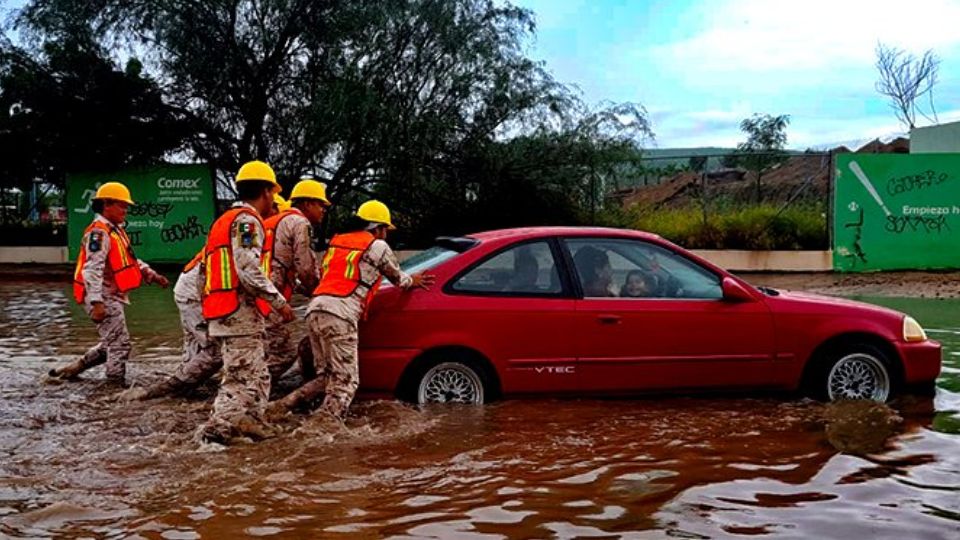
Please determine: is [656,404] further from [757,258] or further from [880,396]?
[757,258]

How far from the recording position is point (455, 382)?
6.95 m

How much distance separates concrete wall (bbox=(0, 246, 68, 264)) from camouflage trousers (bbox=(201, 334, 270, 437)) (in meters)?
19.9

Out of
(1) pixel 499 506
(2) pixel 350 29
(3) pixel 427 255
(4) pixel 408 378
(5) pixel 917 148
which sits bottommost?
(1) pixel 499 506

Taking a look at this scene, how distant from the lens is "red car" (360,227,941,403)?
22.5 ft

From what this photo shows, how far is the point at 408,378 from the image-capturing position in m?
6.85

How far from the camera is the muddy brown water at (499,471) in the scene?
461cm

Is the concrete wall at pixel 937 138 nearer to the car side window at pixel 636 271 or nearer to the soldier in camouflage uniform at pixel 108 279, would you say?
the car side window at pixel 636 271

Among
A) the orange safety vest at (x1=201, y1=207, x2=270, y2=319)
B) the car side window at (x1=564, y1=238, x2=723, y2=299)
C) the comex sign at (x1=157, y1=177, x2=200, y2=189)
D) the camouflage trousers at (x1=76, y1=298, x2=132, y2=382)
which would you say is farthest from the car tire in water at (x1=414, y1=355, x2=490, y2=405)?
the comex sign at (x1=157, y1=177, x2=200, y2=189)

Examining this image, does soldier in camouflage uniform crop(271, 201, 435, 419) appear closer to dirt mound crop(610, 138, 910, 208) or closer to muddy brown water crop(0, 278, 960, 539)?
muddy brown water crop(0, 278, 960, 539)

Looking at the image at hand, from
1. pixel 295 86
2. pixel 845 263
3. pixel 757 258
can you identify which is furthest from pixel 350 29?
pixel 845 263

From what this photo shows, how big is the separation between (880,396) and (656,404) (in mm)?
1711

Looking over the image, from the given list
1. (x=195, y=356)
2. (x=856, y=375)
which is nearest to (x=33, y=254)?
(x=195, y=356)

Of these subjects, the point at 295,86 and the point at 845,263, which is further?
the point at 295,86

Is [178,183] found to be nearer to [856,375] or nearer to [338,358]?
[338,358]
